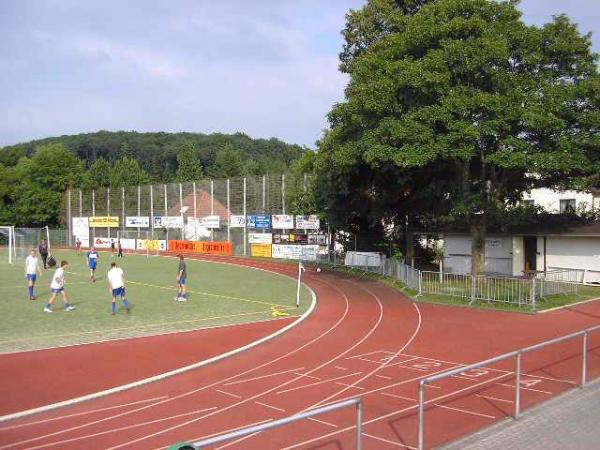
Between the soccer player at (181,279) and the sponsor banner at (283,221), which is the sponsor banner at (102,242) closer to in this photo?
the sponsor banner at (283,221)

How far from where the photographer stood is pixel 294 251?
51.1 m

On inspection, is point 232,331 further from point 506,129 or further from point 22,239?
point 22,239

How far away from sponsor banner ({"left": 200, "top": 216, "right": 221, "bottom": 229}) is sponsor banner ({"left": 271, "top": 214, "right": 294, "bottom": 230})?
909cm

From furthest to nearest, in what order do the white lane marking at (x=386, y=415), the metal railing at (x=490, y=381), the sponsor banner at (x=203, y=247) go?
the sponsor banner at (x=203, y=247), the white lane marking at (x=386, y=415), the metal railing at (x=490, y=381)

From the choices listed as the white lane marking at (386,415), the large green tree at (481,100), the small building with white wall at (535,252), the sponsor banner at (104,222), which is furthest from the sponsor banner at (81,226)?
the white lane marking at (386,415)

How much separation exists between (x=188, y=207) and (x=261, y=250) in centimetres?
1396

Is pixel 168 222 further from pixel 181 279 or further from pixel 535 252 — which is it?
pixel 535 252

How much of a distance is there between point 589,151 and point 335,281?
14.9m

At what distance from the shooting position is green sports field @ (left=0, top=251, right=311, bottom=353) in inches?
713

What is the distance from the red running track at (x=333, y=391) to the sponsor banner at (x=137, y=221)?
172 ft

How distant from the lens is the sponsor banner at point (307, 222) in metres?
49.7

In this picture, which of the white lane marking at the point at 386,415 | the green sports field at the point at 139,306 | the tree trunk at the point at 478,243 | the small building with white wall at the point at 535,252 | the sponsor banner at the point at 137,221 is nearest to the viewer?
the white lane marking at the point at 386,415

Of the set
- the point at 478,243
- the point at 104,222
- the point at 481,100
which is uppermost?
the point at 481,100

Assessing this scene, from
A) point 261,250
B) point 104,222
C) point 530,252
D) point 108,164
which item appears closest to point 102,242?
point 104,222
